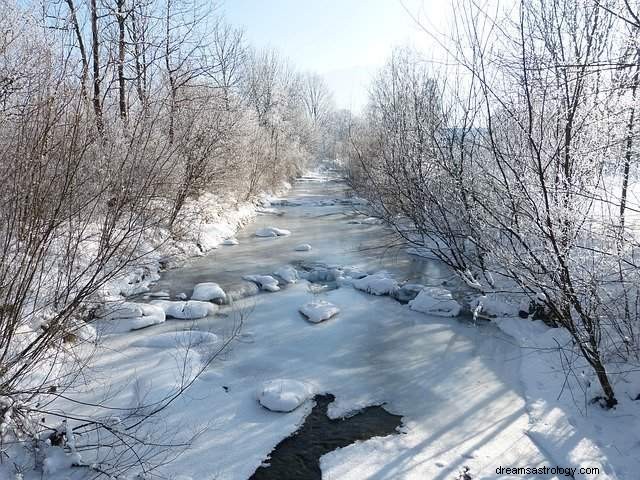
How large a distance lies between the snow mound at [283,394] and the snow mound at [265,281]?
11.4 feet

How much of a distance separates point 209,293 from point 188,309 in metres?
0.81

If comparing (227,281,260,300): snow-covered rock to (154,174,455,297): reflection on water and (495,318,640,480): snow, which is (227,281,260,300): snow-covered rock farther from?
(495,318,640,480): snow

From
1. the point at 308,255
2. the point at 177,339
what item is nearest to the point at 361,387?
the point at 177,339

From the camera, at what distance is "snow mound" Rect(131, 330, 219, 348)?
5.68 m

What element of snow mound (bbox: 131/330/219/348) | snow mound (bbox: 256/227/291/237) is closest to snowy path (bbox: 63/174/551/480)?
snow mound (bbox: 131/330/219/348)

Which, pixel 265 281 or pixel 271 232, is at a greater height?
pixel 271 232

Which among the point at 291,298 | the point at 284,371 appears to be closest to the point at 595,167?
the point at 284,371

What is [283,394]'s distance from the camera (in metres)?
4.52

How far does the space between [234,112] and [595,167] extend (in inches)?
483

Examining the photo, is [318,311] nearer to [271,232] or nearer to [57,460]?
[57,460]

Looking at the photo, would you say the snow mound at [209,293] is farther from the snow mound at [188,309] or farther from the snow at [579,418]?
the snow at [579,418]

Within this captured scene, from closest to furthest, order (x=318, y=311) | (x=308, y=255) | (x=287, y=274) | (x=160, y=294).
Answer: (x=318, y=311), (x=160, y=294), (x=287, y=274), (x=308, y=255)

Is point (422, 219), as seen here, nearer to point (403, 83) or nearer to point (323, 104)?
point (403, 83)

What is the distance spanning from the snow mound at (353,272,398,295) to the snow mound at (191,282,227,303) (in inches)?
95.1
